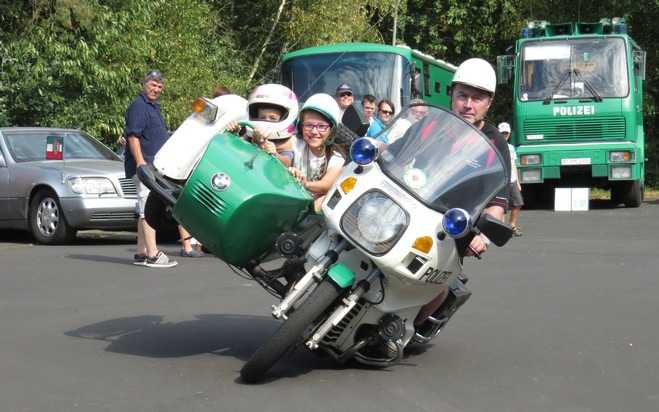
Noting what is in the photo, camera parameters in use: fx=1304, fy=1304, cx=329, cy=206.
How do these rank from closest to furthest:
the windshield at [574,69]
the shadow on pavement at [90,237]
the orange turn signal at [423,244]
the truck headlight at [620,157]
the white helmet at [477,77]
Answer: the orange turn signal at [423,244] → the white helmet at [477,77] → the shadow on pavement at [90,237] → the truck headlight at [620,157] → the windshield at [574,69]

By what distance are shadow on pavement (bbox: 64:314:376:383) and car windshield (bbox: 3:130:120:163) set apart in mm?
8514

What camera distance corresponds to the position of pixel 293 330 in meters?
6.54

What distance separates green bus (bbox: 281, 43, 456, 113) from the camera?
86.9 feet

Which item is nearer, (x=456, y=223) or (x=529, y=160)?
(x=456, y=223)

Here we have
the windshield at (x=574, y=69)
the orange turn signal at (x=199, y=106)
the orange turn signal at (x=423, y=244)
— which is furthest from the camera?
the windshield at (x=574, y=69)

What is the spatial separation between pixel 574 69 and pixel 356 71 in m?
4.39

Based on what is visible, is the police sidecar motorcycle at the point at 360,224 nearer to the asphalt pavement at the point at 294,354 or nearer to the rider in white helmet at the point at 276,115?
the asphalt pavement at the point at 294,354

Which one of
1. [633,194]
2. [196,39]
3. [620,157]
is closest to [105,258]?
[620,157]

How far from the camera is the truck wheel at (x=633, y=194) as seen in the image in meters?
25.9

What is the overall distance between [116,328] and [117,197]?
7.57 meters

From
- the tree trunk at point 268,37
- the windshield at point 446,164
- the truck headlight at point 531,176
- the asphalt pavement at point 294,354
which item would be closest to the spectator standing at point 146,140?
the asphalt pavement at point 294,354

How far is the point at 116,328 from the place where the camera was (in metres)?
8.96

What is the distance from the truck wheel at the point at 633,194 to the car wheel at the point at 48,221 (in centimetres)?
1316

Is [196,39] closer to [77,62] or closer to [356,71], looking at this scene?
[356,71]
